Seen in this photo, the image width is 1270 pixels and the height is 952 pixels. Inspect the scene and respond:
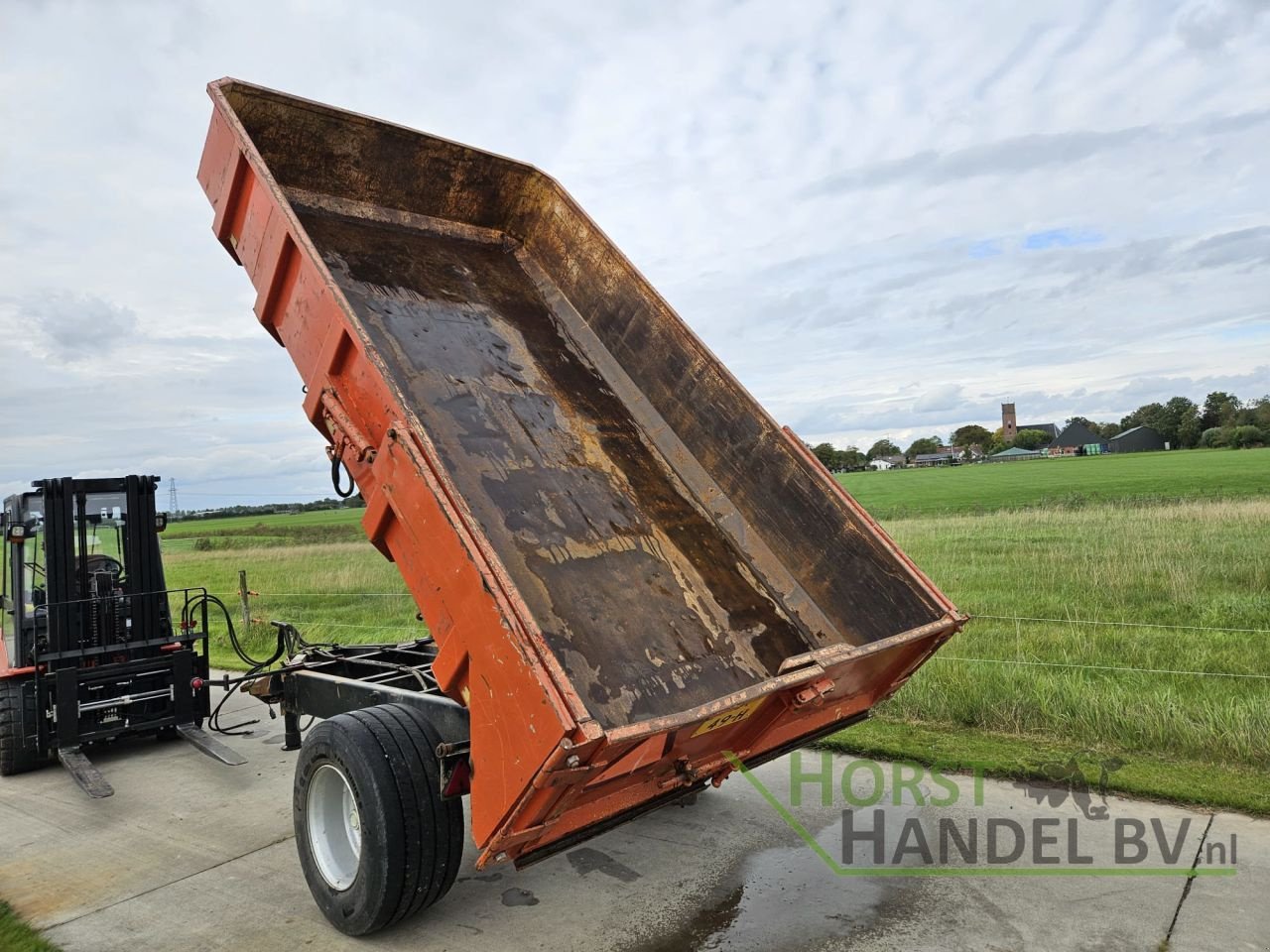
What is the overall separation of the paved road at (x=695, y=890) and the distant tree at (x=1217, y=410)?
313 ft

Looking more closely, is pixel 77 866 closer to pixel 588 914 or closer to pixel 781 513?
pixel 588 914

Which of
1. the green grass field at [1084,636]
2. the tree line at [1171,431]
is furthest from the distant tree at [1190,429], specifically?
the green grass field at [1084,636]

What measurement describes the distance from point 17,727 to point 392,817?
15.6 feet

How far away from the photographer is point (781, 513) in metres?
4.97

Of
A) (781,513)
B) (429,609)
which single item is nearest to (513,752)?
(429,609)

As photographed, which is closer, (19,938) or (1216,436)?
(19,938)

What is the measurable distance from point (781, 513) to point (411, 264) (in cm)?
279

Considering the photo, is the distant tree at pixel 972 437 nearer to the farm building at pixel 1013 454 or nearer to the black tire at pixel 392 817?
the farm building at pixel 1013 454

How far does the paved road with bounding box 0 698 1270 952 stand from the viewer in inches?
154

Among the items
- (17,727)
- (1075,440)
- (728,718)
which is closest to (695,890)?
(728,718)

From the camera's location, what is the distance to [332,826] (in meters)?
4.27

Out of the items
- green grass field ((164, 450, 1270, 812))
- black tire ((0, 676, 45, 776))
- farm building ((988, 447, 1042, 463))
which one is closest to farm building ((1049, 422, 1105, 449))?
farm building ((988, 447, 1042, 463))

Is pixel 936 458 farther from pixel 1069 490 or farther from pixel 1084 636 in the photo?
pixel 1084 636

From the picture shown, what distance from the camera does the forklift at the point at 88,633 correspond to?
22.5ft
